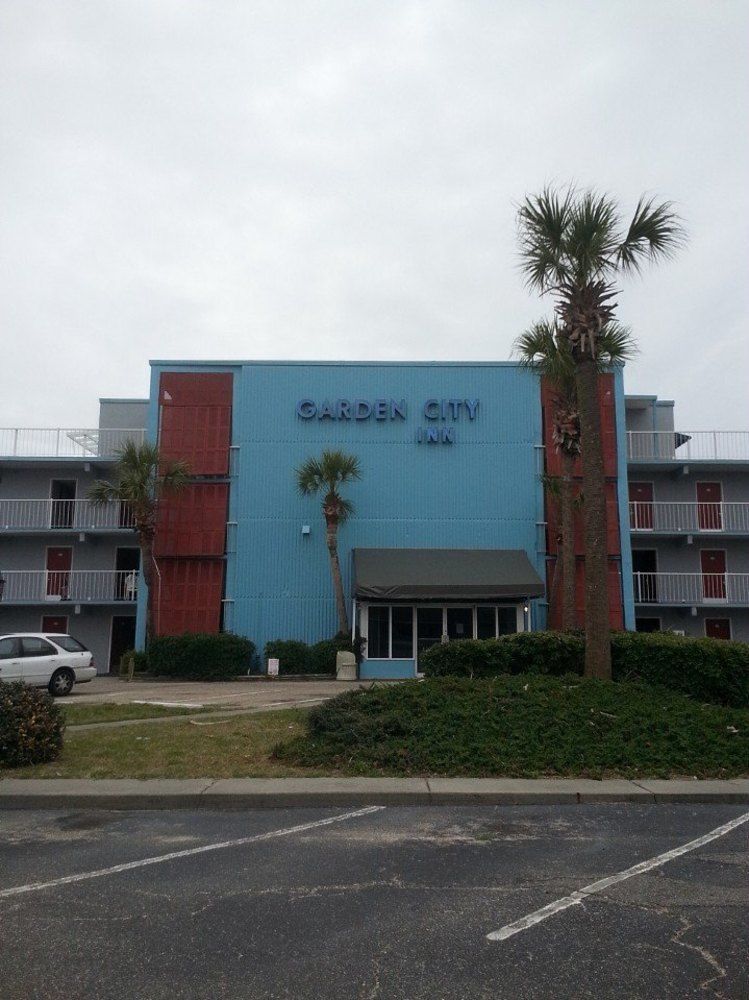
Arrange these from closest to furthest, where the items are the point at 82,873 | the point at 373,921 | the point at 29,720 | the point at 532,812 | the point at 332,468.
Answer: the point at 373,921
the point at 82,873
the point at 532,812
the point at 29,720
the point at 332,468

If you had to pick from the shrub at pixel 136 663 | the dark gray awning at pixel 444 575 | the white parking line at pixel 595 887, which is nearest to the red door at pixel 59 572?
the shrub at pixel 136 663

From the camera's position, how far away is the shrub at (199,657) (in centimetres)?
2597

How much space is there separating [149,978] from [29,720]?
631 centimetres

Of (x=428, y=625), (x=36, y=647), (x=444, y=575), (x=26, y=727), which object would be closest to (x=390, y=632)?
(x=428, y=625)

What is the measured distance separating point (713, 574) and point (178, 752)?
897 inches

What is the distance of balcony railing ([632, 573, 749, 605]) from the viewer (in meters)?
28.6

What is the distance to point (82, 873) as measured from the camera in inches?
235

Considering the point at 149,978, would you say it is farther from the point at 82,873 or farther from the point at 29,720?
the point at 29,720

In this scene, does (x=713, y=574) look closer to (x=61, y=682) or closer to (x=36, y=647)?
(x=61, y=682)

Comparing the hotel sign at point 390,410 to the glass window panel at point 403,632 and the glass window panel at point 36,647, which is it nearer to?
the glass window panel at point 403,632

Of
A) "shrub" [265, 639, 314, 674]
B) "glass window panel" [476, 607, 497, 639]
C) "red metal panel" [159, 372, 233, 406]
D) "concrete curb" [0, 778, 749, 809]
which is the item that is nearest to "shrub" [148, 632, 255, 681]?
"shrub" [265, 639, 314, 674]

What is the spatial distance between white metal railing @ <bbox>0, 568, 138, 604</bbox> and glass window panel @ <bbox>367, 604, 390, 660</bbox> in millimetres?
8433

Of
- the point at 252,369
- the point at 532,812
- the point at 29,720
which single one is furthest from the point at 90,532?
the point at 532,812

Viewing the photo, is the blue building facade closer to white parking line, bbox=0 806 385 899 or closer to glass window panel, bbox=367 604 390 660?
glass window panel, bbox=367 604 390 660
